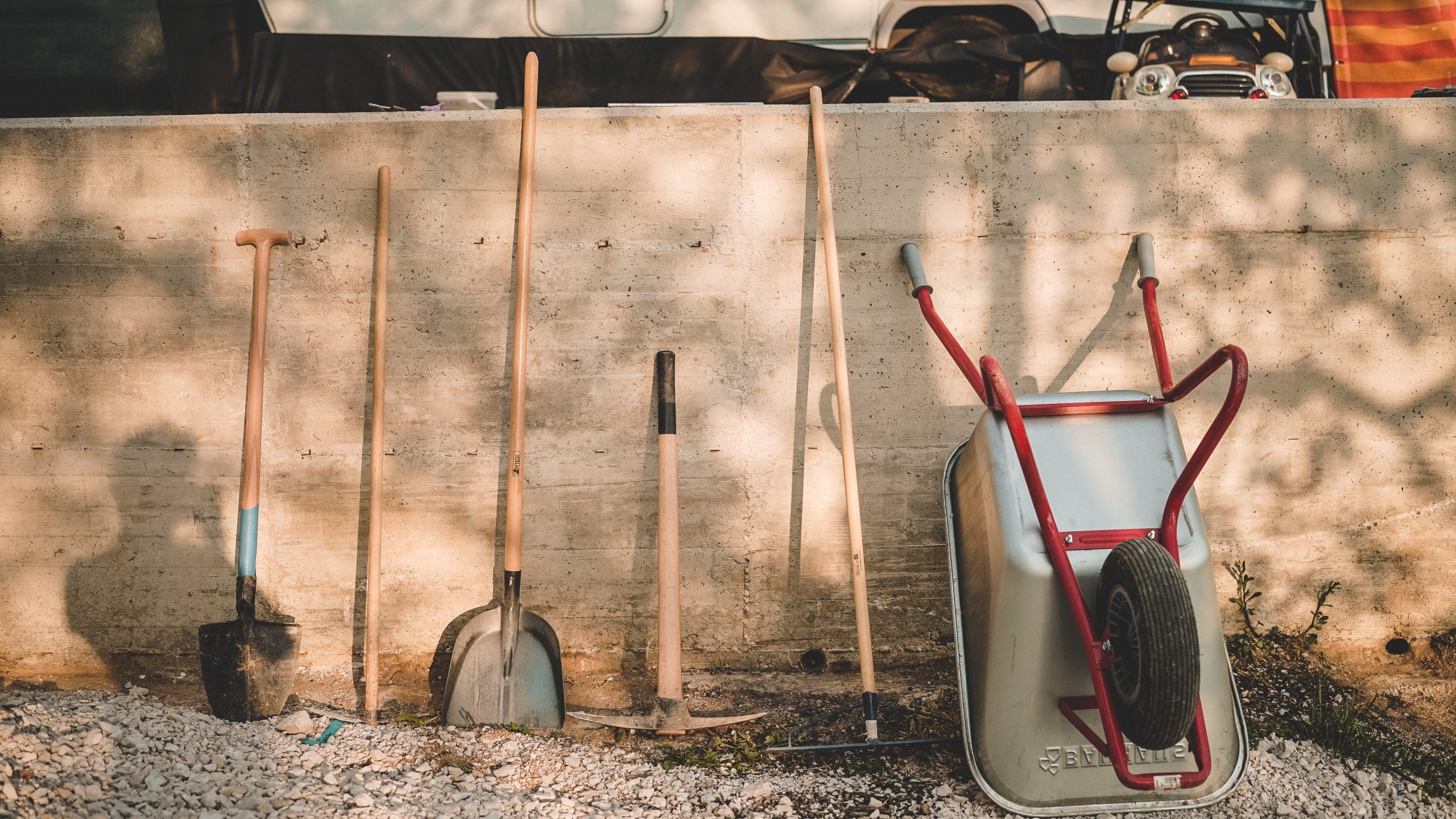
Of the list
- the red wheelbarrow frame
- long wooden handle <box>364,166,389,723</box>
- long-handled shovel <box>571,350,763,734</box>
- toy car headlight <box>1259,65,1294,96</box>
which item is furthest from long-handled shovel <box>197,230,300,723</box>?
toy car headlight <box>1259,65,1294,96</box>

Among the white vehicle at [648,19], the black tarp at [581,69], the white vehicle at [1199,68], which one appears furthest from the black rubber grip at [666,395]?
the white vehicle at [1199,68]

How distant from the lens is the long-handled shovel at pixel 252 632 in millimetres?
2793

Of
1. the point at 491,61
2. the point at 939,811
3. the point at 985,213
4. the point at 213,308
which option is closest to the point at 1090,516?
the point at 939,811

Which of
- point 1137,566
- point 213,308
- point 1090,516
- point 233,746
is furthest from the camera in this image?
point 213,308

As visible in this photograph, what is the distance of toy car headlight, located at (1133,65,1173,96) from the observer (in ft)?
11.3

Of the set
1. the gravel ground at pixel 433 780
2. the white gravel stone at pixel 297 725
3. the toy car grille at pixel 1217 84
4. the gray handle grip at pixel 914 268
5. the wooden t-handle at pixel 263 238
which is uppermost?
the toy car grille at pixel 1217 84

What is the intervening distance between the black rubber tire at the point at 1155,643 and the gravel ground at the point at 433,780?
1.80 feet

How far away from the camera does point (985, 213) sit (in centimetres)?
302

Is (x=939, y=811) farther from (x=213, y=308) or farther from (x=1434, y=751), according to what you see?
(x=213, y=308)

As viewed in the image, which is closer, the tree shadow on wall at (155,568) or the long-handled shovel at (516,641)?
the long-handled shovel at (516,641)

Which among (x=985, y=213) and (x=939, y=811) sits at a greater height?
(x=985, y=213)

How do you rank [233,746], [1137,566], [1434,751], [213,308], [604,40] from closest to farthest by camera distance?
[1137,566], [233,746], [1434,751], [213,308], [604,40]

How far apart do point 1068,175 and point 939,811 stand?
2.14 metres

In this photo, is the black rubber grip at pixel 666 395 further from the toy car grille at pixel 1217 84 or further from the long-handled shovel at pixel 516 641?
the toy car grille at pixel 1217 84
